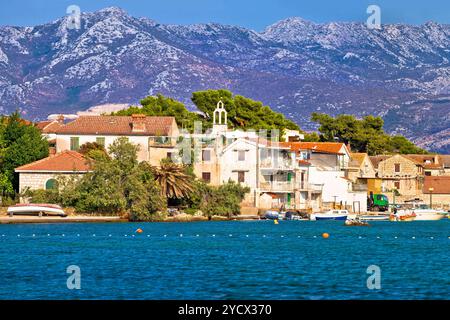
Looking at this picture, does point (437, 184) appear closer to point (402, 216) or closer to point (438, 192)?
point (438, 192)

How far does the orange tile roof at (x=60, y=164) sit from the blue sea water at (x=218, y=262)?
1112 centimetres

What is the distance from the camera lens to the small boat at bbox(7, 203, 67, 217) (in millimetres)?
93438

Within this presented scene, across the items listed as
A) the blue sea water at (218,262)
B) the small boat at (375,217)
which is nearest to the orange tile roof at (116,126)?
the small boat at (375,217)

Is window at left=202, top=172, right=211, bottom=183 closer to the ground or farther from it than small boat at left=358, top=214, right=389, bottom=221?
farther from it

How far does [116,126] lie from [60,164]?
14152mm

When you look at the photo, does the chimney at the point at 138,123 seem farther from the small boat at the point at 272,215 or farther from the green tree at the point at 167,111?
the small boat at the point at 272,215

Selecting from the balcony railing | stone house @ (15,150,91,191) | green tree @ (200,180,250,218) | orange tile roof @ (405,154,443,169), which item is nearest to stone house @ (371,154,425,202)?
orange tile roof @ (405,154,443,169)

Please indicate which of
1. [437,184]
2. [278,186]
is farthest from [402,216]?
[437,184]

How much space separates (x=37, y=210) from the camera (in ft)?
307

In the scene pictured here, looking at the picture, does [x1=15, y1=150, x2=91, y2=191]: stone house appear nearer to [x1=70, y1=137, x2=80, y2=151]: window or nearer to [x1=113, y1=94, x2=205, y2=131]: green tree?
[x1=70, y1=137, x2=80, y2=151]: window

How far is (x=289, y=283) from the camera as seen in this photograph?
46625 millimetres

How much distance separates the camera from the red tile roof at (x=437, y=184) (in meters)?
146

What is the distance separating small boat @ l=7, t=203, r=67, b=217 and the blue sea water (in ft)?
19.9
